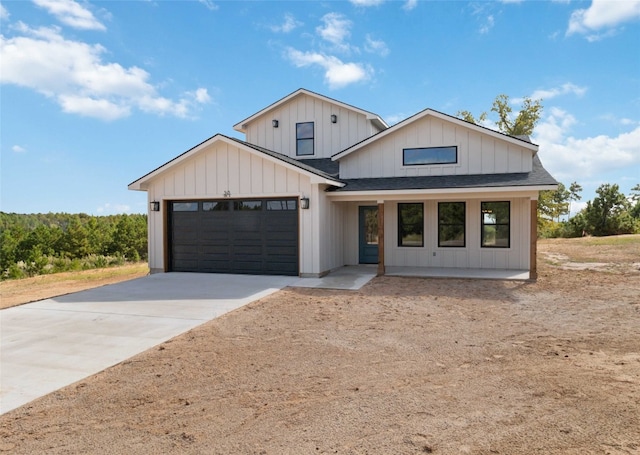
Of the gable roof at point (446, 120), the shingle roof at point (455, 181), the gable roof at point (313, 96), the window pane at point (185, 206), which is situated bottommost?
the window pane at point (185, 206)

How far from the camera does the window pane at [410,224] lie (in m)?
13.4

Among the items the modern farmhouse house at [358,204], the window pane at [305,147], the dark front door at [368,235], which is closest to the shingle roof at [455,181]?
the modern farmhouse house at [358,204]

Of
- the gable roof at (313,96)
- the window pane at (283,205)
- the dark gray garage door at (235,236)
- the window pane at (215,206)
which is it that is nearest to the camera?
the window pane at (283,205)

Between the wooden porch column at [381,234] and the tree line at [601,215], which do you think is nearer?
the wooden porch column at [381,234]

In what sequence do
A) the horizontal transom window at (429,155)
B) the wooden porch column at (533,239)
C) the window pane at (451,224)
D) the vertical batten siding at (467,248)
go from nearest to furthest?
the wooden porch column at (533,239) < the vertical batten siding at (467,248) < the horizontal transom window at (429,155) < the window pane at (451,224)

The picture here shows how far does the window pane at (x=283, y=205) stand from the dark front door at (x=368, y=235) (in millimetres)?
3229

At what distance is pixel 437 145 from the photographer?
12.8 m

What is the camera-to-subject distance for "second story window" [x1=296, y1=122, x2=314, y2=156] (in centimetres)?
1603

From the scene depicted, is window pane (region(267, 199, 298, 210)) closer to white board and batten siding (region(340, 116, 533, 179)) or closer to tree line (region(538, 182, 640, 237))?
white board and batten siding (region(340, 116, 533, 179))

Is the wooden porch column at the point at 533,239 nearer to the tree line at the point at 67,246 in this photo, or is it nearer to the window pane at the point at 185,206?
the window pane at the point at 185,206

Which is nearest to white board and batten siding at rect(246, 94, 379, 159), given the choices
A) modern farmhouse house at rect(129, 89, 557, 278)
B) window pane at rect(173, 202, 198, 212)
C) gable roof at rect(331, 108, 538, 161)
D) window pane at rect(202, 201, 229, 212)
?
modern farmhouse house at rect(129, 89, 557, 278)

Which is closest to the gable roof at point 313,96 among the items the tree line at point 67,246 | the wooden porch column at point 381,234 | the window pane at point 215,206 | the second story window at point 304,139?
the second story window at point 304,139

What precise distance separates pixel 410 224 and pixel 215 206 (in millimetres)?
6635

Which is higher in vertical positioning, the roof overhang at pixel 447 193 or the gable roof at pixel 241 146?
the gable roof at pixel 241 146
